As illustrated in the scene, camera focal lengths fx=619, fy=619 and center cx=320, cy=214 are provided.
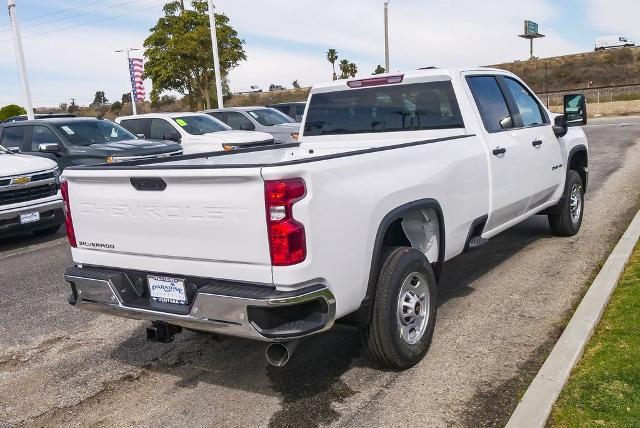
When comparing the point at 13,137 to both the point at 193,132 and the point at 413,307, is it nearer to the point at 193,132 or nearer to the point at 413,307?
the point at 193,132

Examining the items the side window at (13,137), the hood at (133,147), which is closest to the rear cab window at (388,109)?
the hood at (133,147)

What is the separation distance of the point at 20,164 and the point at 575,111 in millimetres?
7845

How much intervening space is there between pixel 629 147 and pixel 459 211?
1438cm

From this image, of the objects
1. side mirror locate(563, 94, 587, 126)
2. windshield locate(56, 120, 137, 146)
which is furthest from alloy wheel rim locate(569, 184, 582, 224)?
windshield locate(56, 120, 137, 146)

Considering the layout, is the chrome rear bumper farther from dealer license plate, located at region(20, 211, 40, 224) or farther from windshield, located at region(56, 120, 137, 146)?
windshield, located at region(56, 120, 137, 146)

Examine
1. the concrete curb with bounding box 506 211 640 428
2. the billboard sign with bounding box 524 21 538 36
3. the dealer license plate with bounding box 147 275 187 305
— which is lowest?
the concrete curb with bounding box 506 211 640 428

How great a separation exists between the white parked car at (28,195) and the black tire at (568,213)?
718 centimetres

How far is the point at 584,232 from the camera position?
300 inches

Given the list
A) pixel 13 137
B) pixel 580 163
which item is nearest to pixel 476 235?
pixel 580 163

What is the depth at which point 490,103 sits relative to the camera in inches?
222

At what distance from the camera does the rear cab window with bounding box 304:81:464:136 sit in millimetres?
5352

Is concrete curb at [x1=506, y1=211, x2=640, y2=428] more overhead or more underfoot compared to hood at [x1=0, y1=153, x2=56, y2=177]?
more underfoot

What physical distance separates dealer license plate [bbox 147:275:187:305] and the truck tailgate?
59 mm

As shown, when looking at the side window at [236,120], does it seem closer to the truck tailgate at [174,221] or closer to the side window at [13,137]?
the side window at [13,137]
